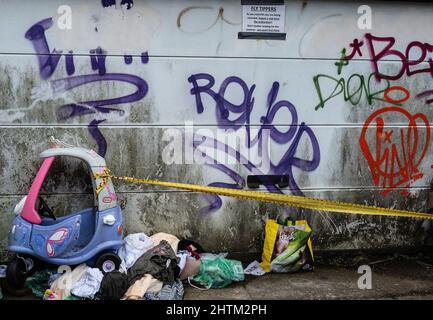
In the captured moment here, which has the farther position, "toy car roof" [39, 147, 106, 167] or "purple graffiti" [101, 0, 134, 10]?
"purple graffiti" [101, 0, 134, 10]

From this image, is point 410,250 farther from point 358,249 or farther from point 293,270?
point 293,270

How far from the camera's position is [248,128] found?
16.3ft

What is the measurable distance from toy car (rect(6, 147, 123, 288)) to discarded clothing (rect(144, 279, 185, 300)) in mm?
503

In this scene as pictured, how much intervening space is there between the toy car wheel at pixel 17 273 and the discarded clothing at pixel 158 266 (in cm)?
97

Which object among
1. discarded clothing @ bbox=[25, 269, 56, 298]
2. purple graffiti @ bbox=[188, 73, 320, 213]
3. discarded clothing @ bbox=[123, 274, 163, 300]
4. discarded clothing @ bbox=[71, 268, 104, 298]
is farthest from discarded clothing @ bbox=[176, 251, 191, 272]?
discarded clothing @ bbox=[25, 269, 56, 298]

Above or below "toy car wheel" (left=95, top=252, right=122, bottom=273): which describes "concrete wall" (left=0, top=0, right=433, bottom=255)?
above

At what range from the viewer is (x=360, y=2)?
493 cm

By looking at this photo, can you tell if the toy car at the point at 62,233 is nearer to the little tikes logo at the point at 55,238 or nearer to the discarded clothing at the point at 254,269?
the little tikes logo at the point at 55,238

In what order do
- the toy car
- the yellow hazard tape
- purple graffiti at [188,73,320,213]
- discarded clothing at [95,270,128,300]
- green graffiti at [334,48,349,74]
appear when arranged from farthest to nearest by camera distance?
green graffiti at [334,48,349,74]
purple graffiti at [188,73,320,213]
the yellow hazard tape
the toy car
discarded clothing at [95,270,128,300]

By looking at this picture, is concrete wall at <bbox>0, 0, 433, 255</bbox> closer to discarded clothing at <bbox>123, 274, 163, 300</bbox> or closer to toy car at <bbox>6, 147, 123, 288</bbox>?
toy car at <bbox>6, 147, 123, 288</bbox>

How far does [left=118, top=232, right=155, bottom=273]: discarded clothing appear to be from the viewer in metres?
4.38

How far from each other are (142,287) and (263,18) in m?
2.94

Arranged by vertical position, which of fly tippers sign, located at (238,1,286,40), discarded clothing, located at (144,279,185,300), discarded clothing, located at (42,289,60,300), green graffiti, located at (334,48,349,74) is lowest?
discarded clothing, located at (144,279,185,300)

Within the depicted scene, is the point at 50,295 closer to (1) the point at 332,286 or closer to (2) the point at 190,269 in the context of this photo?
(2) the point at 190,269
